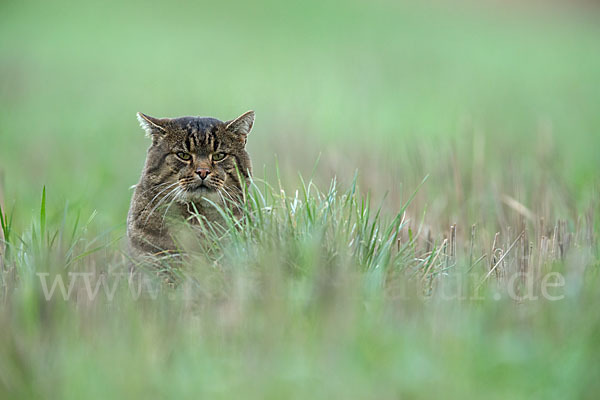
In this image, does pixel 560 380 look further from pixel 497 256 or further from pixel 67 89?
pixel 67 89

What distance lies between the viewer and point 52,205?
552 centimetres

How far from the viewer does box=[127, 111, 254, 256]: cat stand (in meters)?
3.67

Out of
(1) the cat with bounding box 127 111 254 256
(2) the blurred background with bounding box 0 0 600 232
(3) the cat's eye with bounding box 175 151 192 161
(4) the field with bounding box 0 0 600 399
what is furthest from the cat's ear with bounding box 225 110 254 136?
(2) the blurred background with bounding box 0 0 600 232

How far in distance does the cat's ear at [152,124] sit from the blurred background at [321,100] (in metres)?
1.13

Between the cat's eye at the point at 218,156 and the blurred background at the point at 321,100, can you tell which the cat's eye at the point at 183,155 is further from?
the blurred background at the point at 321,100

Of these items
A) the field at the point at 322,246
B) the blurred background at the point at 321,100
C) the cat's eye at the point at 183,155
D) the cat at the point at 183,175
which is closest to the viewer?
the field at the point at 322,246

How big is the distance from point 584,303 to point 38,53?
12852 mm

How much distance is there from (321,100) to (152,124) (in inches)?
261

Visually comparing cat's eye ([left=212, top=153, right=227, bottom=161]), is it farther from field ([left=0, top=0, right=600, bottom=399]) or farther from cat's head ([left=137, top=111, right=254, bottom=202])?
field ([left=0, top=0, right=600, bottom=399])

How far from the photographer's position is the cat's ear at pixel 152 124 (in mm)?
3850

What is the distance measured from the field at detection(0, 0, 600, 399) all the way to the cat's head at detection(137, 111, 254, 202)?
0.90 ft

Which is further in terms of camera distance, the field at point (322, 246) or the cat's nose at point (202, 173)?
the cat's nose at point (202, 173)

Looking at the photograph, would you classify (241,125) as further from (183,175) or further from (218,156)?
(183,175)

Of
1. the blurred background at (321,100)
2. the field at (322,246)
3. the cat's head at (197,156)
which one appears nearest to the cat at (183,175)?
the cat's head at (197,156)
